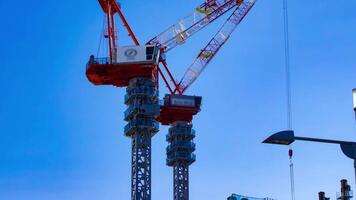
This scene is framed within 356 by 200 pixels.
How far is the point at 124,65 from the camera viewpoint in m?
168

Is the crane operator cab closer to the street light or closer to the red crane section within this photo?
the red crane section

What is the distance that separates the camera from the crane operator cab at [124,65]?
546ft

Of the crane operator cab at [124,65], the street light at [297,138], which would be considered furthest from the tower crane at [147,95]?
the street light at [297,138]

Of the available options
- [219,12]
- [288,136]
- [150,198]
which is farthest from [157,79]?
[288,136]

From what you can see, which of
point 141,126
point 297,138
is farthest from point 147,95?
point 297,138

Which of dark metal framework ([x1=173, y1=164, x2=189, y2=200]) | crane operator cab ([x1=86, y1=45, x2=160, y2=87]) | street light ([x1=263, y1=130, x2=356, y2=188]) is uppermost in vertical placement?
crane operator cab ([x1=86, y1=45, x2=160, y2=87])

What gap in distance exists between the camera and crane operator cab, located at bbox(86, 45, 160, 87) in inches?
6555

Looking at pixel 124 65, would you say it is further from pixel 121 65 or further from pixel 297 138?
pixel 297 138

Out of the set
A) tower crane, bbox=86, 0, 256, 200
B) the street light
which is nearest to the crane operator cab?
tower crane, bbox=86, 0, 256, 200

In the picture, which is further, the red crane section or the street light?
the red crane section

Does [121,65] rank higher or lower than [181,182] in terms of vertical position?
higher

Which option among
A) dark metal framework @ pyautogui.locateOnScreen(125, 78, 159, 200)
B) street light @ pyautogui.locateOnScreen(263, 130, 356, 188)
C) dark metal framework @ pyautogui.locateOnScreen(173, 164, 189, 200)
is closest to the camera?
street light @ pyautogui.locateOnScreen(263, 130, 356, 188)

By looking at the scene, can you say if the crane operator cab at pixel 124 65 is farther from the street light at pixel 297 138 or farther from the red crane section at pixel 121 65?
the street light at pixel 297 138

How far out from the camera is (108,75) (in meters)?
168
